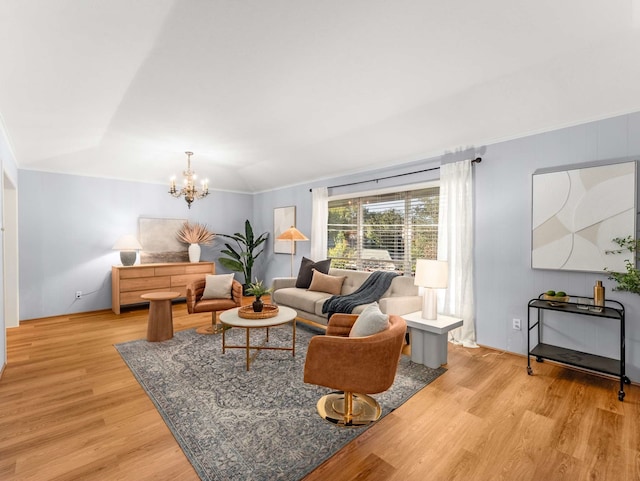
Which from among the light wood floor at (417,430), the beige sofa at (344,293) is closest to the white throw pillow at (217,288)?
the beige sofa at (344,293)

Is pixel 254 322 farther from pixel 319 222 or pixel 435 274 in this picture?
pixel 319 222

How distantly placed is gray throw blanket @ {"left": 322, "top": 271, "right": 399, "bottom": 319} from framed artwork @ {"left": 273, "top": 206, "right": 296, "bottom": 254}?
2401 millimetres

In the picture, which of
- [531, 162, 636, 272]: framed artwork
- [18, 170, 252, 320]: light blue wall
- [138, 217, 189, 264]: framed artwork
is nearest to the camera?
[531, 162, 636, 272]: framed artwork

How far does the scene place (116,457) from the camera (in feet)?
5.86

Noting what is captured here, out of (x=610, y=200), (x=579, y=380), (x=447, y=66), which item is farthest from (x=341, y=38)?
(x=579, y=380)

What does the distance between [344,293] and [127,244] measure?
12.1 feet

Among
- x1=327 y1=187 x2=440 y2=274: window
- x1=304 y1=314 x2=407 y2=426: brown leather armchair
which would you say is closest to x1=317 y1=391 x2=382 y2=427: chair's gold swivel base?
x1=304 y1=314 x2=407 y2=426: brown leather armchair

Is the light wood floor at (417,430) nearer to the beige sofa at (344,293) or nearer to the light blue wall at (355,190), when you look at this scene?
the light blue wall at (355,190)

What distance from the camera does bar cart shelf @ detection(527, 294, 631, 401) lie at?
247 cm

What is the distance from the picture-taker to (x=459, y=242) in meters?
3.73

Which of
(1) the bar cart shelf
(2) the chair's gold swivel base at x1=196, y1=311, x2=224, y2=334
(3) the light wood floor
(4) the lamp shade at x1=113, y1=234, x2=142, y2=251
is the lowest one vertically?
(3) the light wood floor

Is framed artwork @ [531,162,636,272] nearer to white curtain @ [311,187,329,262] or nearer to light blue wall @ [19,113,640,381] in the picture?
light blue wall @ [19,113,640,381]

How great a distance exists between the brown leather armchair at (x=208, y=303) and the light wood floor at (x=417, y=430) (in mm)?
1021

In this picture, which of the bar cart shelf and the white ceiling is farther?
the bar cart shelf
